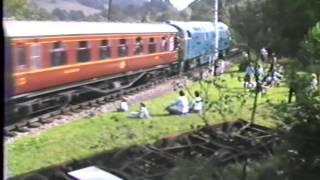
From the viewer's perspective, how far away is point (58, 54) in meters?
1.70

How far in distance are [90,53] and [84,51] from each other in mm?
26

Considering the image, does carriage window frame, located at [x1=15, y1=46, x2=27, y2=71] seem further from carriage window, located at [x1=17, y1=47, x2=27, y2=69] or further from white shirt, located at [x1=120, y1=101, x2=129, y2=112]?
white shirt, located at [x1=120, y1=101, x2=129, y2=112]

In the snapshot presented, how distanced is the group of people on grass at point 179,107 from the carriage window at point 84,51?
0.80 ft

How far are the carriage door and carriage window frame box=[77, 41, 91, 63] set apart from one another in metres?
0.28

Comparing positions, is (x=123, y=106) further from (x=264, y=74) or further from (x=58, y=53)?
(x=264, y=74)

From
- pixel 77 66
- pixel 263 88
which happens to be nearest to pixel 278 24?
pixel 263 88

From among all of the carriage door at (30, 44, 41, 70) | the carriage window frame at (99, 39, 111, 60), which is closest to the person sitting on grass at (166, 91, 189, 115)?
the carriage window frame at (99, 39, 111, 60)

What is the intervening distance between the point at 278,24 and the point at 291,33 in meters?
0.06

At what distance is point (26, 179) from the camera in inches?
47.6

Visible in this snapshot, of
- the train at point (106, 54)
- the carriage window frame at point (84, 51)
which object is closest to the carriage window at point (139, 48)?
the train at point (106, 54)

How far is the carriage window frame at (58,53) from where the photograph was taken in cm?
166

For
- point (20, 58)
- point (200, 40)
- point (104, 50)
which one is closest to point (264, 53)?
point (200, 40)

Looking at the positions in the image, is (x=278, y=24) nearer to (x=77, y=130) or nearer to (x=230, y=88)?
(x=230, y=88)

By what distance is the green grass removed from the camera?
156 centimetres
